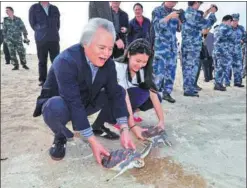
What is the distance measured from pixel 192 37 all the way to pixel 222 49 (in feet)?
4.33

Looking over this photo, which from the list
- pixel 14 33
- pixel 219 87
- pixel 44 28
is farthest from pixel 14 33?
pixel 219 87

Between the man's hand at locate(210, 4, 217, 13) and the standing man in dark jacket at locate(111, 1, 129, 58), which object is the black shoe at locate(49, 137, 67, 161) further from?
the man's hand at locate(210, 4, 217, 13)

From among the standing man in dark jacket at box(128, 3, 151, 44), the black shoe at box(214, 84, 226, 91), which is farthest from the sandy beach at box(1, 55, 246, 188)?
the black shoe at box(214, 84, 226, 91)

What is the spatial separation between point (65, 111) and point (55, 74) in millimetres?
256

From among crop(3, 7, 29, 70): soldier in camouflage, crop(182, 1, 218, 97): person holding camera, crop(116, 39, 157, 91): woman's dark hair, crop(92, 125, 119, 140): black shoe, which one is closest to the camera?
crop(116, 39, 157, 91): woman's dark hair

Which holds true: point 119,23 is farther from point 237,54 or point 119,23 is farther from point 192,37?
point 237,54

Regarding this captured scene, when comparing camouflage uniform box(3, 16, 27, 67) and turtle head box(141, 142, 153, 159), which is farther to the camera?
camouflage uniform box(3, 16, 27, 67)

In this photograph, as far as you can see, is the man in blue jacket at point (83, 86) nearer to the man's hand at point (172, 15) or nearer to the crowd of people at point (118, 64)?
the crowd of people at point (118, 64)

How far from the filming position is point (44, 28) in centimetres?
461

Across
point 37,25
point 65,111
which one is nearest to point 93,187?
point 65,111

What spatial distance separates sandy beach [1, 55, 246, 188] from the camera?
2016 millimetres

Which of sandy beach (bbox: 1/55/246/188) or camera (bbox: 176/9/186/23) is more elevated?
camera (bbox: 176/9/186/23)

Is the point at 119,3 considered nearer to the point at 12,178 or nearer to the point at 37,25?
the point at 37,25

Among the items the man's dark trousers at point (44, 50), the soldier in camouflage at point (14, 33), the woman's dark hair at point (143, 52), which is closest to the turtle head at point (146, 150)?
the woman's dark hair at point (143, 52)
